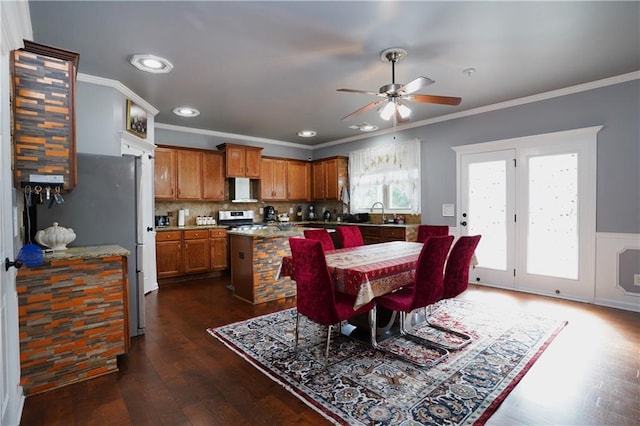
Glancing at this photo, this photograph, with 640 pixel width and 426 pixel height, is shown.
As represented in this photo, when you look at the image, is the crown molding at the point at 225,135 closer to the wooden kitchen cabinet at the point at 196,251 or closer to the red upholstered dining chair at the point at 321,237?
the wooden kitchen cabinet at the point at 196,251

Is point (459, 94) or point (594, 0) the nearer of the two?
point (594, 0)

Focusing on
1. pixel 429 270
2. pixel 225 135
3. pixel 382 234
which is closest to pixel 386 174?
pixel 382 234

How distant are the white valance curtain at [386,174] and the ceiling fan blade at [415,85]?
298 centimetres

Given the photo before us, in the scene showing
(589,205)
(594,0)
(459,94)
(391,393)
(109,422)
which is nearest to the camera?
(109,422)

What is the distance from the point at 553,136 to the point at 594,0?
2.24m

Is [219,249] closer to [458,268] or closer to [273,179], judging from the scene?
[273,179]

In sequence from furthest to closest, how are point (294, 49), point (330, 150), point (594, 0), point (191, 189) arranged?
1. point (330, 150)
2. point (191, 189)
3. point (294, 49)
4. point (594, 0)

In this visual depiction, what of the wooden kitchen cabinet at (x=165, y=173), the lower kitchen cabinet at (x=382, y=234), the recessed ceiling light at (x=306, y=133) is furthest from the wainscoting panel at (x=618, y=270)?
the wooden kitchen cabinet at (x=165, y=173)

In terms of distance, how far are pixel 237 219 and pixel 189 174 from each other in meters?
1.28

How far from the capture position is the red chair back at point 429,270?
2521mm

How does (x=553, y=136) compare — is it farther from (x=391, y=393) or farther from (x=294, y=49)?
(x=391, y=393)

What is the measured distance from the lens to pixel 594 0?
2.29 m

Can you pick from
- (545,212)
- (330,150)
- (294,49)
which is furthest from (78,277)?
(330,150)

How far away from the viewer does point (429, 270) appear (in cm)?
258
